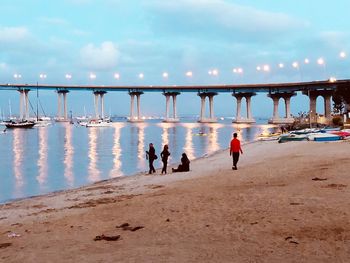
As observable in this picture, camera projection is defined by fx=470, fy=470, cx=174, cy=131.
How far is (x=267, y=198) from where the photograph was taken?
14.6m

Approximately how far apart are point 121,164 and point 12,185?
539 inches

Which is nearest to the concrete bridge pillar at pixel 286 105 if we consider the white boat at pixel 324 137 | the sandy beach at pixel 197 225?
the white boat at pixel 324 137

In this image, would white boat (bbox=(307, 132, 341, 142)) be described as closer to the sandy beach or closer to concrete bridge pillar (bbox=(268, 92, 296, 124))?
the sandy beach

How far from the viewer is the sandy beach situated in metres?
9.49

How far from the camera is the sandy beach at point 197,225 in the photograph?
374 inches

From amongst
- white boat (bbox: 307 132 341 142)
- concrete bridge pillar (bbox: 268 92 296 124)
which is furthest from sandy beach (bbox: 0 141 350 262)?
concrete bridge pillar (bbox: 268 92 296 124)

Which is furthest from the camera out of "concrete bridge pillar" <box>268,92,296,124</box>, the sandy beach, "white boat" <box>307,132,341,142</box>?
"concrete bridge pillar" <box>268,92,296,124</box>

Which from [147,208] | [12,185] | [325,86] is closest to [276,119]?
[325,86]

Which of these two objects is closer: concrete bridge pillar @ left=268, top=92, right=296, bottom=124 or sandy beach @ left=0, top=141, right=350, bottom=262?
sandy beach @ left=0, top=141, right=350, bottom=262

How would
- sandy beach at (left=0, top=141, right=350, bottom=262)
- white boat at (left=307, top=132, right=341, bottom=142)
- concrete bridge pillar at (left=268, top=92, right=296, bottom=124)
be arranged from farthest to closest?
concrete bridge pillar at (left=268, top=92, right=296, bottom=124)
white boat at (left=307, top=132, right=341, bottom=142)
sandy beach at (left=0, top=141, right=350, bottom=262)

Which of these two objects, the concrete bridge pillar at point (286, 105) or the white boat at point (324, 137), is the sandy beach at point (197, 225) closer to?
the white boat at point (324, 137)

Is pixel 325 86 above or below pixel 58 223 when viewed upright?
above

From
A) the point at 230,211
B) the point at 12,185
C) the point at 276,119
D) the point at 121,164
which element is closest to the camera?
the point at 230,211

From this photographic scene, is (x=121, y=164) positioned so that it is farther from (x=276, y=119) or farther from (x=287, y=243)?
(x=276, y=119)
